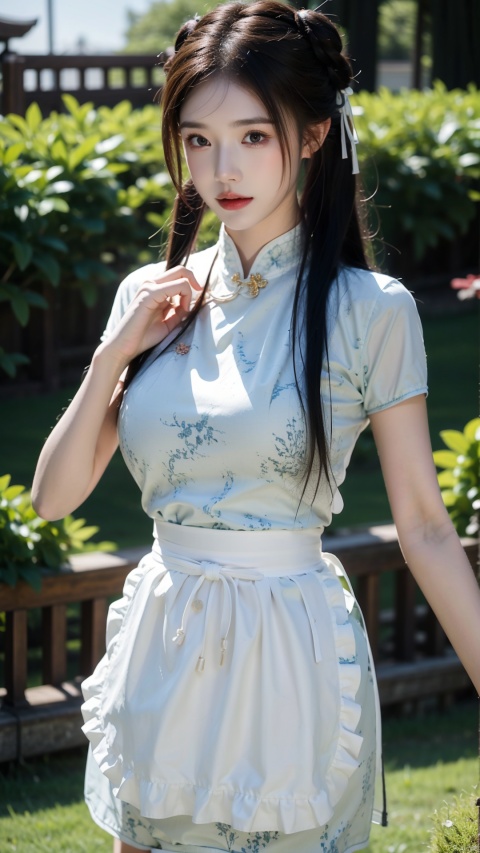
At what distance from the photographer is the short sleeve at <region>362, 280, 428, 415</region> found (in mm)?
1694

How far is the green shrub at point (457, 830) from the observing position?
1713 millimetres

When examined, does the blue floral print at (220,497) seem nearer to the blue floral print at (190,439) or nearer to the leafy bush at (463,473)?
the blue floral print at (190,439)

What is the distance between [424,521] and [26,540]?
1657mm

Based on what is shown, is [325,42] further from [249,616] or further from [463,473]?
[463,473]

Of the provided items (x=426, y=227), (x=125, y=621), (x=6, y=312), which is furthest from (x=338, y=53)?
(x=426, y=227)

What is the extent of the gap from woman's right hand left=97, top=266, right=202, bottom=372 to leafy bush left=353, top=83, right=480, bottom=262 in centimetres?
541

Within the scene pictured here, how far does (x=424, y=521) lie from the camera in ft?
5.60

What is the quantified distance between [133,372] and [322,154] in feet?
1.55

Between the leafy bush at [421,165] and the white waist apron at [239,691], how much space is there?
5.61 m

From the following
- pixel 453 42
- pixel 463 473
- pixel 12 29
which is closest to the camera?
pixel 463 473

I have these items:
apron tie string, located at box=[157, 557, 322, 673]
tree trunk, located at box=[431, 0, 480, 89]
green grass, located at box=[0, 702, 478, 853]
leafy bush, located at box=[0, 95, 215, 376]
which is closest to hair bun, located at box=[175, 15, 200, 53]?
apron tie string, located at box=[157, 557, 322, 673]

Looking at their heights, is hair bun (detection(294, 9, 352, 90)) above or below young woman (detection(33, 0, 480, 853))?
above

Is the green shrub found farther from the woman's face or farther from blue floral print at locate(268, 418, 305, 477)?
the woman's face

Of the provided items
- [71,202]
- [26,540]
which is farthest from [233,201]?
[71,202]
